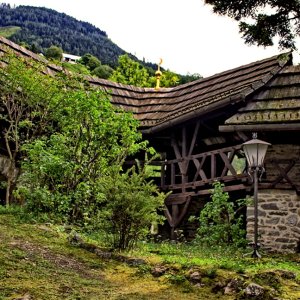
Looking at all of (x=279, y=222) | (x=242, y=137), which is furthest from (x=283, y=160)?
(x=279, y=222)

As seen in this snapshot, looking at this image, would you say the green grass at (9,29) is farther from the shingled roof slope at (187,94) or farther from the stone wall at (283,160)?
the stone wall at (283,160)

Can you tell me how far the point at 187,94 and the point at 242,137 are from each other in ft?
17.8

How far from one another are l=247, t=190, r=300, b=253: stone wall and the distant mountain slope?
63.1 m

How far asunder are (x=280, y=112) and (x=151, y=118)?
17.2ft

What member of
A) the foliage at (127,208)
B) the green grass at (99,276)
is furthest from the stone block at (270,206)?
the foliage at (127,208)

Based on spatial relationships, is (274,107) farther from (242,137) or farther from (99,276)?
(99,276)

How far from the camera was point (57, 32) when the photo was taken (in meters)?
89.6

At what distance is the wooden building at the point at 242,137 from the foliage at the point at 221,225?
49 centimetres

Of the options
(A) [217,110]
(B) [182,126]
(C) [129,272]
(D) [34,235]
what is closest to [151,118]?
(B) [182,126]

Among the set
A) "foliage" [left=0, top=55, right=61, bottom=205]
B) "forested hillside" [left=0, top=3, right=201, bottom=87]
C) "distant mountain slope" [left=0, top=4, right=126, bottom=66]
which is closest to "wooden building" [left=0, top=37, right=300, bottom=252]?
"foliage" [left=0, top=55, right=61, bottom=205]

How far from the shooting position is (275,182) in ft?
34.5

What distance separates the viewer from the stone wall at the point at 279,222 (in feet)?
33.8

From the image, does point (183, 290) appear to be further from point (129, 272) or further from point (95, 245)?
point (95, 245)

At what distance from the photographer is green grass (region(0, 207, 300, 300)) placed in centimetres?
461
